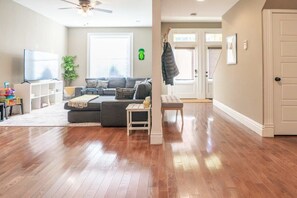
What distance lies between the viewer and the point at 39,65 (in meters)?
7.97

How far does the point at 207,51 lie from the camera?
10.4m

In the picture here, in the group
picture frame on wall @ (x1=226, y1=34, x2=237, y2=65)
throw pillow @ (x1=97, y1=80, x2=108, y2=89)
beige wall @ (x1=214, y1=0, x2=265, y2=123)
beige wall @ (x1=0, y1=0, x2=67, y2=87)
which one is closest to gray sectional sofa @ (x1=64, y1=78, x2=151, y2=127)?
beige wall @ (x1=214, y1=0, x2=265, y2=123)

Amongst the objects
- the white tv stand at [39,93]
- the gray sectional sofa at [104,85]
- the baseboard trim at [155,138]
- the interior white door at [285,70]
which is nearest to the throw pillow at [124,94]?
the baseboard trim at [155,138]

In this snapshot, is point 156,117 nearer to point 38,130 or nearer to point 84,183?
point 84,183

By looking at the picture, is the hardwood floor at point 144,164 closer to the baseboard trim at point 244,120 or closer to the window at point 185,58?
the baseboard trim at point 244,120

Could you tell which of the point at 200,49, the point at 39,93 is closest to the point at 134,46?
the point at 200,49

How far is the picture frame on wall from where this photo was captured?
19.8 ft

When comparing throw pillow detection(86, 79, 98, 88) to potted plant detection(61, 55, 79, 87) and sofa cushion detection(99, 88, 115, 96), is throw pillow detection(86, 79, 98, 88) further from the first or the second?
potted plant detection(61, 55, 79, 87)

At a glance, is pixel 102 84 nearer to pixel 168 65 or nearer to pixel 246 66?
pixel 168 65

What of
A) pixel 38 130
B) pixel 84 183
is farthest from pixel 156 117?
pixel 38 130

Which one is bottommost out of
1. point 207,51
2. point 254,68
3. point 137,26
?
point 254,68

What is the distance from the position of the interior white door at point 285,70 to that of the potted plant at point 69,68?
786 cm

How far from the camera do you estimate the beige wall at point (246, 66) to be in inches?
186

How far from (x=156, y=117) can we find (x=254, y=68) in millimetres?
2134
